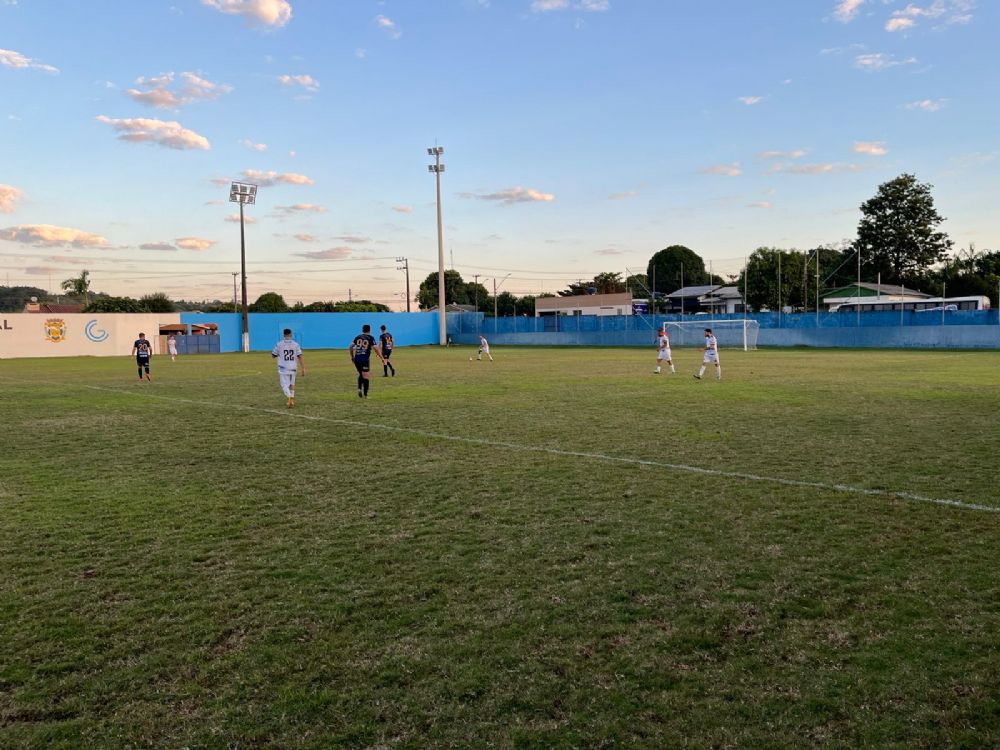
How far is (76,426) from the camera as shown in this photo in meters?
14.9

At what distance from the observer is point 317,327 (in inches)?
2665

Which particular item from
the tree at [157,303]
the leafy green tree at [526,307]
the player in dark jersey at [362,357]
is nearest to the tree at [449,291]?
the leafy green tree at [526,307]

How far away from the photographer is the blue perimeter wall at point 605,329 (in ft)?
Answer: 151

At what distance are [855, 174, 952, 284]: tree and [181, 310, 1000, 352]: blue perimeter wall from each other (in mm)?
41419

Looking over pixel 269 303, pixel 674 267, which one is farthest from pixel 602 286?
pixel 269 303

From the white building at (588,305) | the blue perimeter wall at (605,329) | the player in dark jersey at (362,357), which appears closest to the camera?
the player in dark jersey at (362,357)

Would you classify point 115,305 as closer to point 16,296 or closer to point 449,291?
point 16,296

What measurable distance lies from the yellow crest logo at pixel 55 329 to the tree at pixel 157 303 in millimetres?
41398

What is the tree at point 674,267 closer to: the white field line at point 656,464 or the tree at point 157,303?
the tree at point 157,303

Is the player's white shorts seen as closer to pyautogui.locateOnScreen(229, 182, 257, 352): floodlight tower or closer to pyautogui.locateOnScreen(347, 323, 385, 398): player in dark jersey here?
pyautogui.locateOnScreen(347, 323, 385, 398): player in dark jersey

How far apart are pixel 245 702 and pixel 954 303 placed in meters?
75.5

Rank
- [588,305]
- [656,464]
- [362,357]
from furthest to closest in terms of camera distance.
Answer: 1. [588,305]
2. [362,357]
3. [656,464]

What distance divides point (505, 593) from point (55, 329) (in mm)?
57941

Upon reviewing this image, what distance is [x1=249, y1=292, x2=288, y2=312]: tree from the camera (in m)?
109
